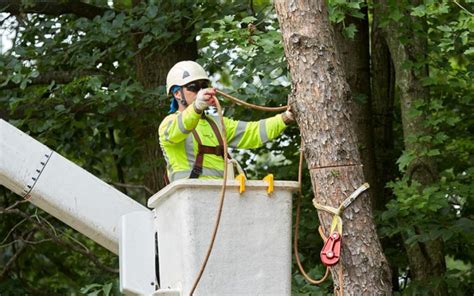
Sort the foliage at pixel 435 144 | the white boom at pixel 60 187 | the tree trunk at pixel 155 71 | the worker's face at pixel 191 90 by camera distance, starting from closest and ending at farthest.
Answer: the white boom at pixel 60 187 → the worker's face at pixel 191 90 → the foliage at pixel 435 144 → the tree trunk at pixel 155 71

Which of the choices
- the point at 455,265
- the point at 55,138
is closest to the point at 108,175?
the point at 55,138

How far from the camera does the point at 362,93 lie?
32.6 feet

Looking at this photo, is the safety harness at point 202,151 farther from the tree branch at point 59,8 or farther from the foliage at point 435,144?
the tree branch at point 59,8

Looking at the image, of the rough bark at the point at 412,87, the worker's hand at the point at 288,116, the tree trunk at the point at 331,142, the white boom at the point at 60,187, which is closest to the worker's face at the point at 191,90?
the worker's hand at the point at 288,116

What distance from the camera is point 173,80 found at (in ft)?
20.5

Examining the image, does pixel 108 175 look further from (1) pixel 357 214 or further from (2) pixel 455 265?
(1) pixel 357 214

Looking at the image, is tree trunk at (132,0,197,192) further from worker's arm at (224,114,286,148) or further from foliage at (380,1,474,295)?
worker's arm at (224,114,286,148)

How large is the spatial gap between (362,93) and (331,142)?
447cm

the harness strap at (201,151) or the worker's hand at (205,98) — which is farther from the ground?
the worker's hand at (205,98)

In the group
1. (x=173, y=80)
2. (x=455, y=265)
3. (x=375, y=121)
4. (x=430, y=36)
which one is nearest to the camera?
(x=173, y=80)

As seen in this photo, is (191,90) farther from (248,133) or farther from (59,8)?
(59,8)

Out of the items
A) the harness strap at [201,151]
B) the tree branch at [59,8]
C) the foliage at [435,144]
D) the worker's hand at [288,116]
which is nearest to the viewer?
the worker's hand at [288,116]

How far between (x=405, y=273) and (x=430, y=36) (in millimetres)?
2476

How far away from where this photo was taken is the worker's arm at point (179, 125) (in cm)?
579
